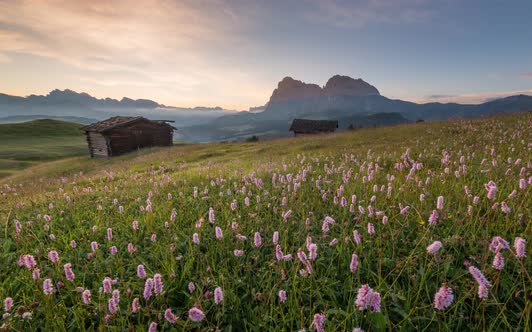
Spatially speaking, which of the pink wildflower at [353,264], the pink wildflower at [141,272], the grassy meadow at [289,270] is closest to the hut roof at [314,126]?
the grassy meadow at [289,270]

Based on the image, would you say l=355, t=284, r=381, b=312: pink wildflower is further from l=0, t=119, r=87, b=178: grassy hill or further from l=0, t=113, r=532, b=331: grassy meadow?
l=0, t=119, r=87, b=178: grassy hill

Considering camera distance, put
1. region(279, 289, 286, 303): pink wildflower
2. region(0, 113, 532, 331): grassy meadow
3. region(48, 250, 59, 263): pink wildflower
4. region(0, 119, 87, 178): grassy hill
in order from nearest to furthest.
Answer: region(279, 289, 286, 303): pink wildflower < region(0, 113, 532, 331): grassy meadow < region(48, 250, 59, 263): pink wildflower < region(0, 119, 87, 178): grassy hill

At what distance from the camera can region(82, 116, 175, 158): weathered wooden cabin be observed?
4806 centimetres

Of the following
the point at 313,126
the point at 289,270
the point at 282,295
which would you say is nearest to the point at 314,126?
the point at 313,126

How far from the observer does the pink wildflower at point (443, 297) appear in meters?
1.45

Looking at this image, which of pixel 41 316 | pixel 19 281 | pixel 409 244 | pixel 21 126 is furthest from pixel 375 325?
pixel 21 126

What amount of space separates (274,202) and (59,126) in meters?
113

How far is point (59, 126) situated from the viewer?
300 ft

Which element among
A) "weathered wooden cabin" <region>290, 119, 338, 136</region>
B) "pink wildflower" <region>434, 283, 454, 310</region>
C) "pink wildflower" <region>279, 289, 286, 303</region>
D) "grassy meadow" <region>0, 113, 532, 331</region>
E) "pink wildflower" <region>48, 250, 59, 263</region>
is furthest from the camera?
"weathered wooden cabin" <region>290, 119, 338, 136</region>

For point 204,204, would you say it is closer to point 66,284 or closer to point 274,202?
point 274,202

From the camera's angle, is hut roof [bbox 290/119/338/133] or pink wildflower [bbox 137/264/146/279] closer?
pink wildflower [bbox 137/264/146/279]

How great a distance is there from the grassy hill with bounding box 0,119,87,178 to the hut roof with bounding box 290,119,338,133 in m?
55.3

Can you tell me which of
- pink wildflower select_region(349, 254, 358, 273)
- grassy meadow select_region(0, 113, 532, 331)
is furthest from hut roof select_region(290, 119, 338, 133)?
pink wildflower select_region(349, 254, 358, 273)

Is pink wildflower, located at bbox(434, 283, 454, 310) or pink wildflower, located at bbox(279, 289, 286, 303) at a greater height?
pink wildflower, located at bbox(434, 283, 454, 310)
